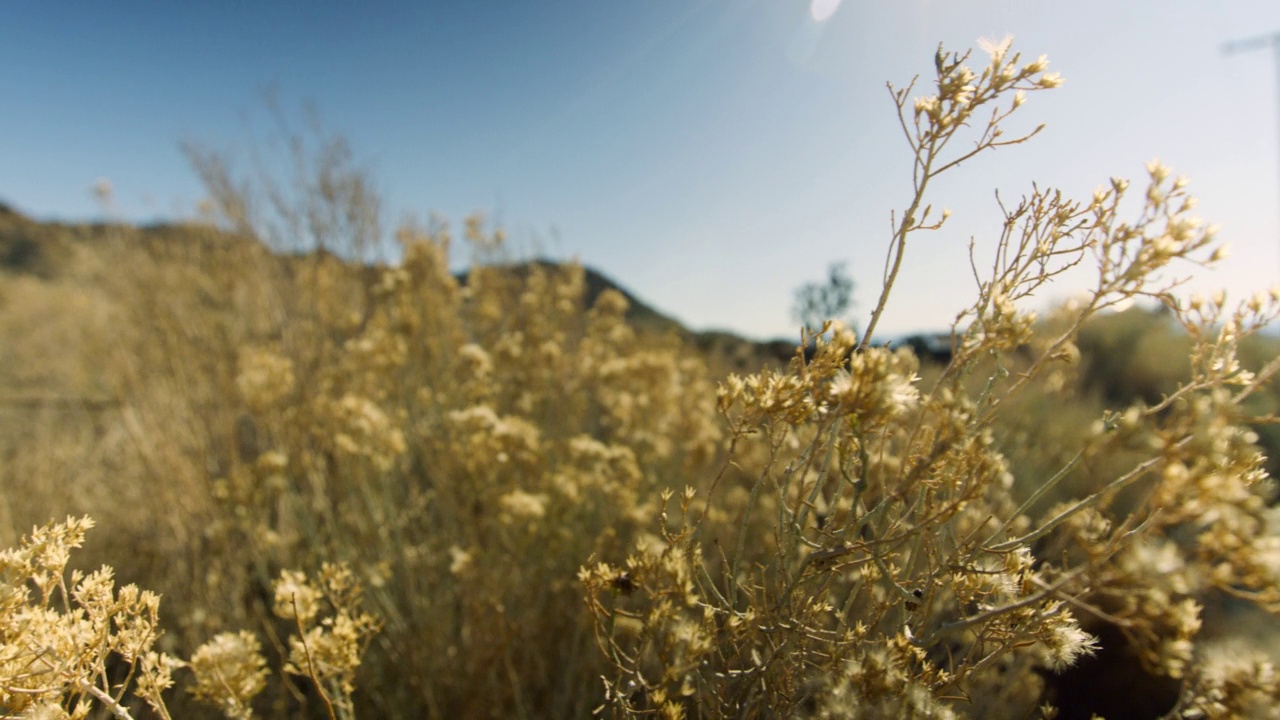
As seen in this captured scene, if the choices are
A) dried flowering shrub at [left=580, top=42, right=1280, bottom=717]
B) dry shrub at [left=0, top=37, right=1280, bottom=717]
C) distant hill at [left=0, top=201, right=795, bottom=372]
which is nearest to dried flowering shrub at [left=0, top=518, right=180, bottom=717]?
dry shrub at [left=0, top=37, right=1280, bottom=717]

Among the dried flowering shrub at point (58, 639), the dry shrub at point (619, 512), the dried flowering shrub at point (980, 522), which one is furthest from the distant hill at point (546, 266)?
the dried flowering shrub at point (58, 639)

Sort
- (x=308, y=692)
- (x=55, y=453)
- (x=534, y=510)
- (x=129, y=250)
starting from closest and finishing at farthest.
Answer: (x=534, y=510)
(x=308, y=692)
(x=55, y=453)
(x=129, y=250)

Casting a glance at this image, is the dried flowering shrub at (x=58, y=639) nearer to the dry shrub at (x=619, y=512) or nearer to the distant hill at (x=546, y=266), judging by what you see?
the dry shrub at (x=619, y=512)

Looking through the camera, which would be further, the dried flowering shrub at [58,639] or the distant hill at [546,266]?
the distant hill at [546,266]

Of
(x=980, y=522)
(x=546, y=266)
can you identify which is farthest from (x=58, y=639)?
(x=546, y=266)

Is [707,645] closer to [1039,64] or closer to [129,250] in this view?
[1039,64]

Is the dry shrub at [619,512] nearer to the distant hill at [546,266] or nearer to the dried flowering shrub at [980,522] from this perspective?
the dried flowering shrub at [980,522]

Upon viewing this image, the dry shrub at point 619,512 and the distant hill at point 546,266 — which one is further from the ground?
the distant hill at point 546,266

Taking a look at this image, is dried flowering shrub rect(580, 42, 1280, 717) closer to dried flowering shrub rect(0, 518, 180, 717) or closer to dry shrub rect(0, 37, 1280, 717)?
dry shrub rect(0, 37, 1280, 717)

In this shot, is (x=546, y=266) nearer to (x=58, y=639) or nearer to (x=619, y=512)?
(x=619, y=512)

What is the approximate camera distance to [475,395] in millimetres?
2633

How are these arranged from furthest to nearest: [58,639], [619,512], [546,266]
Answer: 1. [546,266]
2. [619,512]
3. [58,639]

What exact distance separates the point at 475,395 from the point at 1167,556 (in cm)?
241

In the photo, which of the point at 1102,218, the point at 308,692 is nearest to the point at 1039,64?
the point at 1102,218
